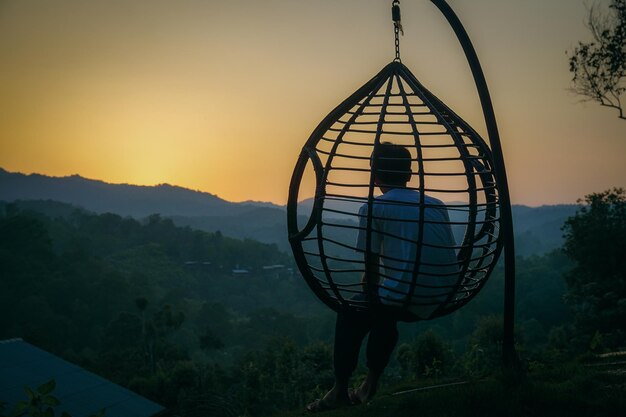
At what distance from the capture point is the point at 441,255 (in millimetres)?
3238

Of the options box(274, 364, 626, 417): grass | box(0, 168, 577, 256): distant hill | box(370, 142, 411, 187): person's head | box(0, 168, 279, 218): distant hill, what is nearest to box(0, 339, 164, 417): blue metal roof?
box(274, 364, 626, 417): grass

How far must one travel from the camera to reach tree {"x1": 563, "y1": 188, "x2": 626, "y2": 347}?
18.7 m

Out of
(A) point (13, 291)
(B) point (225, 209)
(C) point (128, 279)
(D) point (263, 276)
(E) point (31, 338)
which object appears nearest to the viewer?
(E) point (31, 338)

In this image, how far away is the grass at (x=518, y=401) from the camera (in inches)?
126

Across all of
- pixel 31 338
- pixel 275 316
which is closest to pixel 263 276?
pixel 275 316

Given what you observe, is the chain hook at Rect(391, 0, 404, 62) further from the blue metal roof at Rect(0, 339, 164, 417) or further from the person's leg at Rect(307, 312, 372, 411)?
the blue metal roof at Rect(0, 339, 164, 417)

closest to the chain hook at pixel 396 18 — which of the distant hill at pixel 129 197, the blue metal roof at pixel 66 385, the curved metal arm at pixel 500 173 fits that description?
the curved metal arm at pixel 500 173

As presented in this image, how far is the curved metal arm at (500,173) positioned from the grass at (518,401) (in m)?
0.25

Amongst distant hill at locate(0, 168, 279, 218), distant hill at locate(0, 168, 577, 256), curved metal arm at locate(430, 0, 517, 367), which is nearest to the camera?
curved metal arm at locate(430, 0, 517, 367)

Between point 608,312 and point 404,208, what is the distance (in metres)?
16.7

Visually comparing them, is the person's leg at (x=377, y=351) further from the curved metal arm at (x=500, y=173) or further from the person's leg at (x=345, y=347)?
the curved metal arm at (x=500, y=173)

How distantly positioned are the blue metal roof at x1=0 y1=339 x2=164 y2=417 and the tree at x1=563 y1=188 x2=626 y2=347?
482 inches

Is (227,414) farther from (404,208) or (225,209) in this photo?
(225,209)

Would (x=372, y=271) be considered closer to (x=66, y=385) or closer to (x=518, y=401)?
(x=518, y=401)
